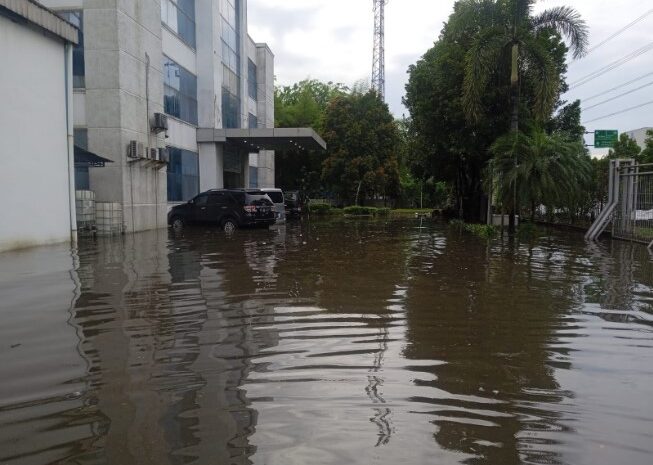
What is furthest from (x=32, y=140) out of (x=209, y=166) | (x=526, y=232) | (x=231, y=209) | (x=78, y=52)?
(x=526, y=232)

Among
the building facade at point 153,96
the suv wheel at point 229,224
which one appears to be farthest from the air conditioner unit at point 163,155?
the suv wheel at point 229,224

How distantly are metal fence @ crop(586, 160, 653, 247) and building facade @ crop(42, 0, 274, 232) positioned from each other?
54.5ft

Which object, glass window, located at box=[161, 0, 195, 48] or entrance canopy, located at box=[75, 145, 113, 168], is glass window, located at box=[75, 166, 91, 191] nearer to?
entrance canopy, located at box=[75, 145, 113, 168]

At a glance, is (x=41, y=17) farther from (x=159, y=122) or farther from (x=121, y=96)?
(x=159, y=122)

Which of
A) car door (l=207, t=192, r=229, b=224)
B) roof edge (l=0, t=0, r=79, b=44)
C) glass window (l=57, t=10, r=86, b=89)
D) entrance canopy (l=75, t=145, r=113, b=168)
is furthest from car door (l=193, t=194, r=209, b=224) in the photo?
roof edge (l=0, t=0, r=79, b=44)

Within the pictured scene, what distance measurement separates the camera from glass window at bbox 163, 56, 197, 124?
26.5 metres

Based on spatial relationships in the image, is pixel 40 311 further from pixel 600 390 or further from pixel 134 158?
pixel 134 158

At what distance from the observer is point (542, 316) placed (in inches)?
277

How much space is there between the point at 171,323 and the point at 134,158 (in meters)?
16.3

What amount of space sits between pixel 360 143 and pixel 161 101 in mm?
25752

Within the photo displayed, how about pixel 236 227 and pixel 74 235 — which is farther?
pixel 236 227

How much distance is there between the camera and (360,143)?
158 ft

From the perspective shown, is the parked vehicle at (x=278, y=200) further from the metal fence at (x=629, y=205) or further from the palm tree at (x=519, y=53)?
the metal fence at (x=629, y=205)

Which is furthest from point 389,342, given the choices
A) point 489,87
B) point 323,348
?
point 489,87
